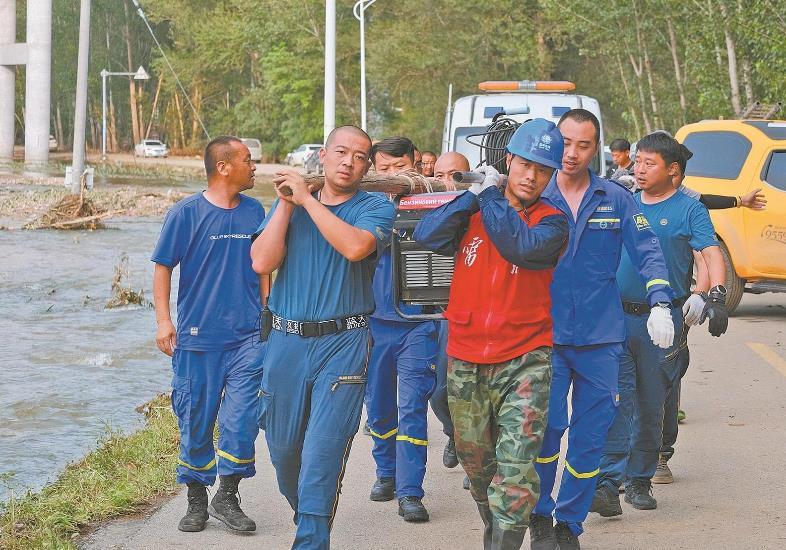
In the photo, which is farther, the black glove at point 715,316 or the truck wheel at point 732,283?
the truck wheel at point 732,283

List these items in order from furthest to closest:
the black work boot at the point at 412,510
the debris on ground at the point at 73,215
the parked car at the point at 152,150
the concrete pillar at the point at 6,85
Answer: the parked car at the point at 152,150 → the concrete pillar at the point at 6,85 → the debris on ground at the point at 73,215 → the black work boot at the point at 412,510

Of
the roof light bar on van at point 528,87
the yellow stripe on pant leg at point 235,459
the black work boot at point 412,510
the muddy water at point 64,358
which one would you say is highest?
the roof light bar on van at point 528,87

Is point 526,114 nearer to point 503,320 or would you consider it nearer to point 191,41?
point 503,320

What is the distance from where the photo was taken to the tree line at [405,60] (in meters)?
31.1

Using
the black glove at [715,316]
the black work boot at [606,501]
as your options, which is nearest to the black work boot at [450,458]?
the black work boot at [606,501]

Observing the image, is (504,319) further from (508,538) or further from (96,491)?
(96,491)

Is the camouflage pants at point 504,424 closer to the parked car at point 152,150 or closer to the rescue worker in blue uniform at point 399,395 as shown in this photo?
the rescue worker in blue uniform at point 399,395

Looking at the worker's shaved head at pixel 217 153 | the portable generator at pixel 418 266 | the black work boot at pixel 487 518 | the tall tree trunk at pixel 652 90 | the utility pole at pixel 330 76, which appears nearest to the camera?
the black work boot at pixel 487 518

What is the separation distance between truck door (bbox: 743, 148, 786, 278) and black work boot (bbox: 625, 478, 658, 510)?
817 cm

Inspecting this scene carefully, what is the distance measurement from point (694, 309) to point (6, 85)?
66.5m

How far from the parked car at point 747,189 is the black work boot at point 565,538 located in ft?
30.4

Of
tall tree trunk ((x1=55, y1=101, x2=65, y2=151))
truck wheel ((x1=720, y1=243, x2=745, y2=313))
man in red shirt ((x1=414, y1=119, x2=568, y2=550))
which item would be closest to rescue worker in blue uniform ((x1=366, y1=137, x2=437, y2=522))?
man in red shirt ((x1=414, y1=119, x2=568, y2=550))

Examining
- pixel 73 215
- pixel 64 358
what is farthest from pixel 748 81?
pixel 64 358

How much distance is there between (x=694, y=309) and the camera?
22.9 feet
